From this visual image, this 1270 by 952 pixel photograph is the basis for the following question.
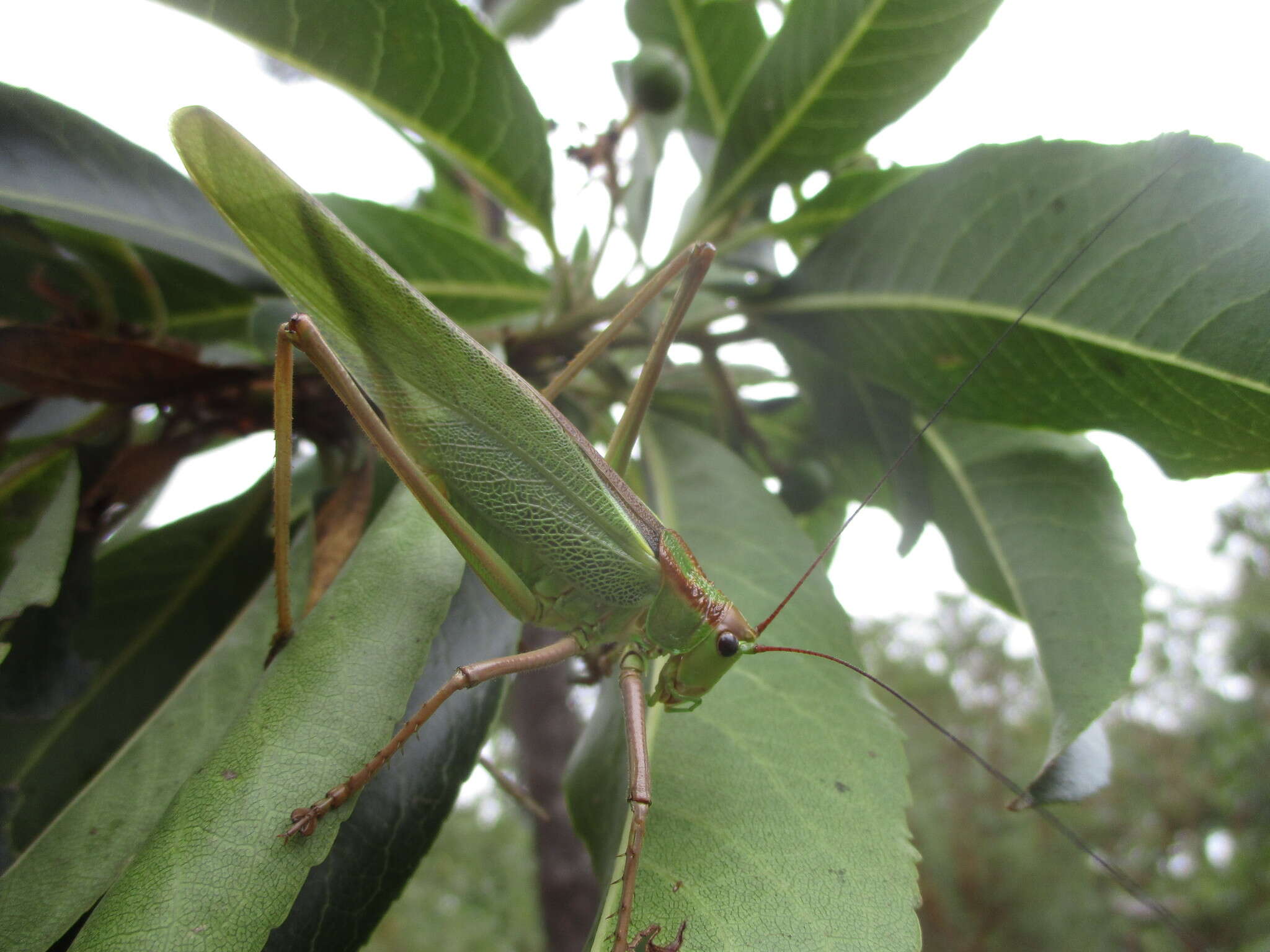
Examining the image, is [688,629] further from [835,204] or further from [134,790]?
[835,204]

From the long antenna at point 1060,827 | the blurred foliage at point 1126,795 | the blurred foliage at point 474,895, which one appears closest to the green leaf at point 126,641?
the long antenna at point 1060,827

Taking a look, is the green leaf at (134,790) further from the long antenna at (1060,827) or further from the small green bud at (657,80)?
the small green bud at (657,80)

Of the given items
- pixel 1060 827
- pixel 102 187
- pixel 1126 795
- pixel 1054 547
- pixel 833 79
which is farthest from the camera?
pixel 1126 795

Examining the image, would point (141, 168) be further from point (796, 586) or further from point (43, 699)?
point (796, 586)

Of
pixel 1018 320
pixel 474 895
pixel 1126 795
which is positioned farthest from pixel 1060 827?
pixel 474 895

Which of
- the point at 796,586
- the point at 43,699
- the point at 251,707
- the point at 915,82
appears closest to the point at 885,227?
the point at 915,82

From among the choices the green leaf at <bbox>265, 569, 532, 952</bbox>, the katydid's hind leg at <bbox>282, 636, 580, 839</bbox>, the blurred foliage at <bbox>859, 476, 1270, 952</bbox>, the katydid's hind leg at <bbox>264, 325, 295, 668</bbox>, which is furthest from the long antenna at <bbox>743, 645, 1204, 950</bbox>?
the blurred foliage at <bbox>859, 476, 1270, 952</bbox>
